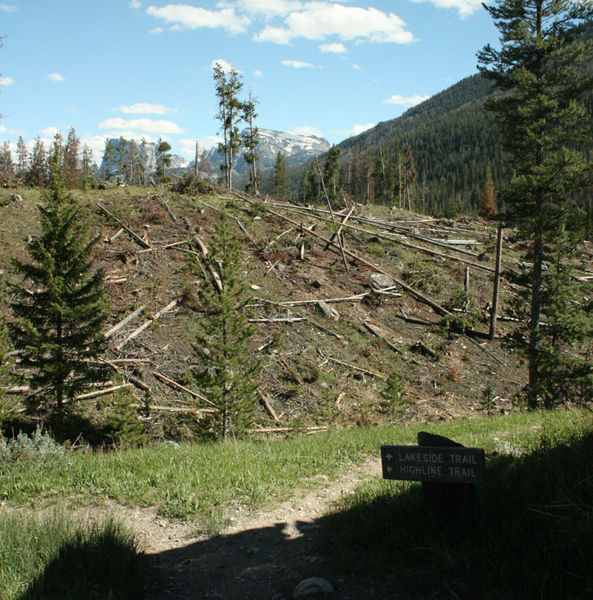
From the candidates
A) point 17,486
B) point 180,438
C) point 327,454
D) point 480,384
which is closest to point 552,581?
point 327,454

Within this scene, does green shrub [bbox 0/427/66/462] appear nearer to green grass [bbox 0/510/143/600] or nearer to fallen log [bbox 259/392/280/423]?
green grass [bbox 0/510/143/600]

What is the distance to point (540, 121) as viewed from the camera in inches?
613

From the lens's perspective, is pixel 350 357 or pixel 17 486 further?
pixel 350 357

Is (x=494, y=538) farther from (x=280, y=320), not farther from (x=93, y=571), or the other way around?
(x=280, y=320)

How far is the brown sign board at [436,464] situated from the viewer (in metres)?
4.17

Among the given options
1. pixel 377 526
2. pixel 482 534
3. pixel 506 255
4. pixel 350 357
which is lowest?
pixel 350 357

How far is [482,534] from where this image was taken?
4125 millimetres

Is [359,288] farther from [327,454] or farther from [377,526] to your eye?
[377,526]

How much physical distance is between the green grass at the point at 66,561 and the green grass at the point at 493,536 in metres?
2.00

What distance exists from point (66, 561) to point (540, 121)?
58.6ft

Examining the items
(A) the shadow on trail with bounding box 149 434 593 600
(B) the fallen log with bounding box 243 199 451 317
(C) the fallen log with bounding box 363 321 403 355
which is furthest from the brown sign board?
(B) the fallen log with bounding box 243 199 451 317

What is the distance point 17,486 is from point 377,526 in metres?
4.89

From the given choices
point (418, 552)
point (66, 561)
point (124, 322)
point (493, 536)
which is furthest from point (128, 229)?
point (493, 536)

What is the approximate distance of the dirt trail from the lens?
4184mm
